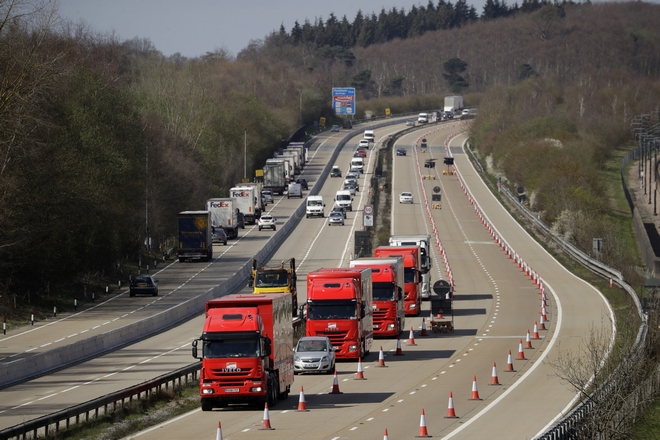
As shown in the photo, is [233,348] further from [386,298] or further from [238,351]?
[386,298]

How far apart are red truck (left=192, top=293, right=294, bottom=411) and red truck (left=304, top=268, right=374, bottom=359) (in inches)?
343

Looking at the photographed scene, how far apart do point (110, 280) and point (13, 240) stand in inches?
612

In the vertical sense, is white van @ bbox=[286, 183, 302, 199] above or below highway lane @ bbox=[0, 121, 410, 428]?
above

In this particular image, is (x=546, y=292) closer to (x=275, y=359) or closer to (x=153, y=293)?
(x=153, y=293)

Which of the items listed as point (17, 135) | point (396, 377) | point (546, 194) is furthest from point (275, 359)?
point (546, 194)

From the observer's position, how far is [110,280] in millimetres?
68000

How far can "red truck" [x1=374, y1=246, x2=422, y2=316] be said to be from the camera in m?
49.1

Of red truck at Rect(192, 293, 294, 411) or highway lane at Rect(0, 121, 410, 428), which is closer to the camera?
red truck at Rect(192, 293, 294, 411)

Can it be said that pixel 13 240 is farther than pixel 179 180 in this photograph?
No

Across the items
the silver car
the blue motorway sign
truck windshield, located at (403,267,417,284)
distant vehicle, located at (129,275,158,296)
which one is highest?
the blue motorway sign

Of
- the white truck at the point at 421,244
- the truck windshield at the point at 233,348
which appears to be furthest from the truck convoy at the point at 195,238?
the truck windshield at the point at 233,348

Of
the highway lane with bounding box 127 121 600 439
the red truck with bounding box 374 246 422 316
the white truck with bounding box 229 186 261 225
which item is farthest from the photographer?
the white truck with bounding box 229 186 261 225

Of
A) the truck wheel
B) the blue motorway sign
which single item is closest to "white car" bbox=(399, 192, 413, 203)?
the truck wheel

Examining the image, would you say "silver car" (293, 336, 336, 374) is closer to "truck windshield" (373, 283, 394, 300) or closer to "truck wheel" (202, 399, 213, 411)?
"truck wheel" (202, 399, 213, 411)
